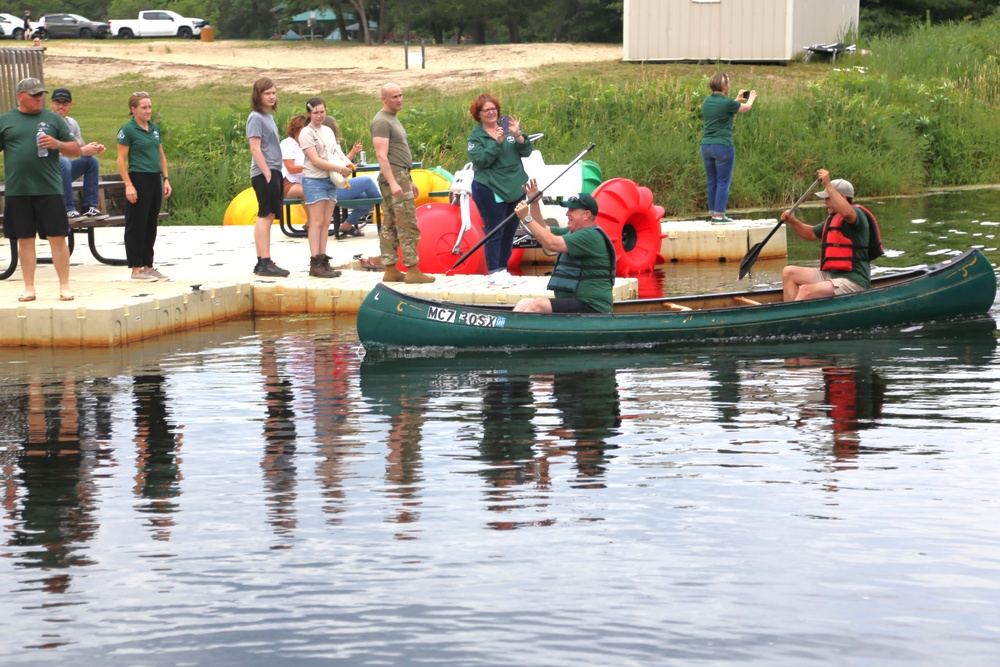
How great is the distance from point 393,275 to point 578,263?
9.36ft

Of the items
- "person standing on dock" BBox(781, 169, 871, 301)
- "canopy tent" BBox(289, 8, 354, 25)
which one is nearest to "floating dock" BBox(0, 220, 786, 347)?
"person standing on dock" BBox(781, 169, 871, 301)

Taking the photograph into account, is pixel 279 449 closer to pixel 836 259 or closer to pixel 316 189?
pixel 316 189

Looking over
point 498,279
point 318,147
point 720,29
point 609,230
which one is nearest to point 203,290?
point 318,147

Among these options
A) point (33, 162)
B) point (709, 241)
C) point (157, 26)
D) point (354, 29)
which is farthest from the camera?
point (354, 29)

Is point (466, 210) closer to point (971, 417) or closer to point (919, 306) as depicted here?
point (919, 306)

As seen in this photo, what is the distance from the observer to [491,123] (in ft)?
43.3

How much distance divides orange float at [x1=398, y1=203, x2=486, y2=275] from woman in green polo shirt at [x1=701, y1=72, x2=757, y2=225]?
11.8ft

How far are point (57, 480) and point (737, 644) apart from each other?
168 inches

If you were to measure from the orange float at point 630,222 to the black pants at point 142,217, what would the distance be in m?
4.73

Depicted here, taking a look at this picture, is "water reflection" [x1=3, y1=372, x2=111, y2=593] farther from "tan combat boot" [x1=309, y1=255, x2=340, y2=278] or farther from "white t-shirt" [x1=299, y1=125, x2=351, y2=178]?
"tan combat boot" [x1=309, y1=255, x2=340, y2=278]

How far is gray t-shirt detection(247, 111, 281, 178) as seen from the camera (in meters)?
13.5

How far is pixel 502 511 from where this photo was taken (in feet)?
25.1

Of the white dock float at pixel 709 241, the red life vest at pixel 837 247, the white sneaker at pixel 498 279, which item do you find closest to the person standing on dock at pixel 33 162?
the white sneaker at pixel 498 279

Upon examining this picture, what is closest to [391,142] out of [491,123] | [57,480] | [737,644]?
[491,123]
